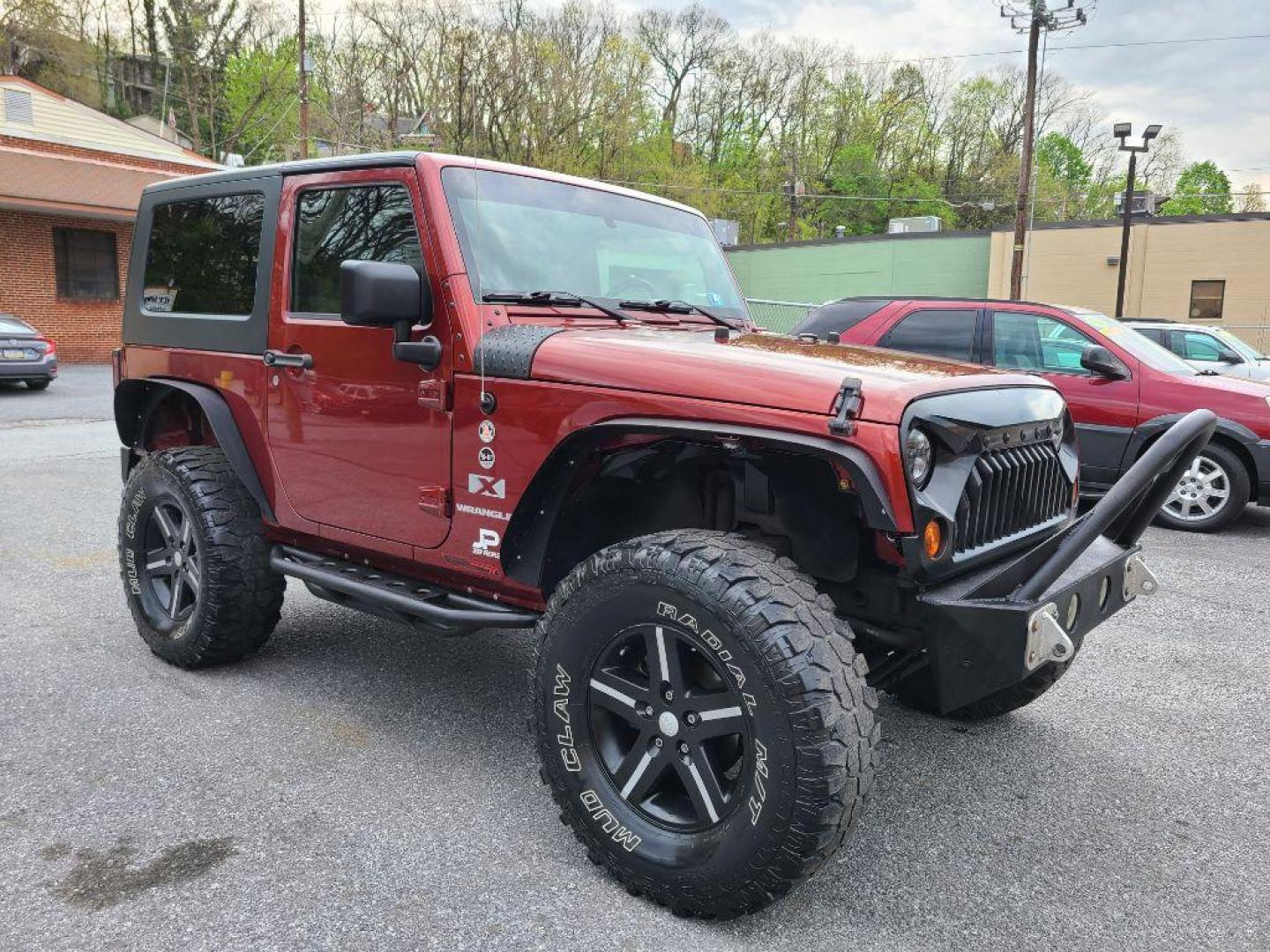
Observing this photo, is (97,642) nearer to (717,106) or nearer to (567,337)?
(567,337)

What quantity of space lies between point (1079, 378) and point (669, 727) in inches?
256

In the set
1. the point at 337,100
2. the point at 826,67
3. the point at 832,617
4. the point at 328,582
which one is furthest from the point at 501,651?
the point at 826,67

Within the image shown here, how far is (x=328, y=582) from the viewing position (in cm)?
358

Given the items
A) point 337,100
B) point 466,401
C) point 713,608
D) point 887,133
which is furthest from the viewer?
point 887,133

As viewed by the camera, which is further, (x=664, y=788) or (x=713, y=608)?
(x=664, y=788)

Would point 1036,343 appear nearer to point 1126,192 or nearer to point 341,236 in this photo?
point 341,236

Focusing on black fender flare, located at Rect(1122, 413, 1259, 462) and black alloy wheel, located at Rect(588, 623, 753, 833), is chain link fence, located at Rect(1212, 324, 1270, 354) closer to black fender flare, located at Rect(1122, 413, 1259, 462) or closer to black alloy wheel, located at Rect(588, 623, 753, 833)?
black fender flare, located at Rect(1122, 413, 1259, 462)

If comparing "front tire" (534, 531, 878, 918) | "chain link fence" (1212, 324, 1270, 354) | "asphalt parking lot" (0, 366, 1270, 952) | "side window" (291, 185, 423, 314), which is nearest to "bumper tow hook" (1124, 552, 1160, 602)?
"asphalt parking lot" (0, 366, 1270, 952)

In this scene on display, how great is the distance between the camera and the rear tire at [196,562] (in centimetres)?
393

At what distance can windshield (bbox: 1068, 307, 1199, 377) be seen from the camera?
7.77m

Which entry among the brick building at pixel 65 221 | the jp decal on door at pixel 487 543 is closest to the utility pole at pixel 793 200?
the brick building at pixel 65 221

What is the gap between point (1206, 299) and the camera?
3034 centimetres

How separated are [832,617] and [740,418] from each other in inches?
22.0

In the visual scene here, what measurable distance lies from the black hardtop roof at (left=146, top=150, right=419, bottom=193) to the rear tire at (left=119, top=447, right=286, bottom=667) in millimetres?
1184
